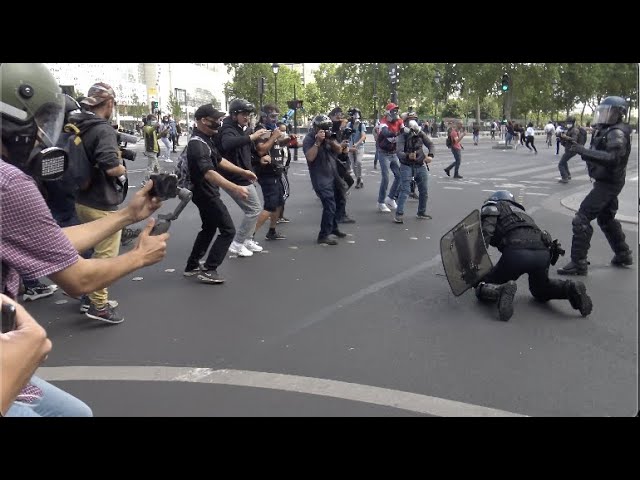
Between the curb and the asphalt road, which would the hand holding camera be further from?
the curb

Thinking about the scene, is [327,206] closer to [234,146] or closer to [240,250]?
[240,250]

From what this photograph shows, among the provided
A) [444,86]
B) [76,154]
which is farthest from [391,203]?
[444,86]

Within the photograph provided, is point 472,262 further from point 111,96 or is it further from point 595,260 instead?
point 111,96

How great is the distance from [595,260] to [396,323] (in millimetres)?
3249

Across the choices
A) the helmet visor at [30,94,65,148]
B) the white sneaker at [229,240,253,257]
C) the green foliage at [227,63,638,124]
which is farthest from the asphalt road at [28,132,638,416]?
the green foliage at [227,63,638,124]

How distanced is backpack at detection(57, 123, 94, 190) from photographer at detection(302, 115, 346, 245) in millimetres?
3338

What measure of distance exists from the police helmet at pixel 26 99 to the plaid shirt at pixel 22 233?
0.13 m

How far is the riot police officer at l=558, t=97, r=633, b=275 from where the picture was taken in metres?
5.83

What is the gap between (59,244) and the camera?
1.80 metres

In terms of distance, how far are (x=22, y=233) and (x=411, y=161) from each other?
Answer: 25.8 ft

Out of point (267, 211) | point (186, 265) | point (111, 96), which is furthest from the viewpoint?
point (267, 211)

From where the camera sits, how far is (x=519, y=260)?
15.4 feet

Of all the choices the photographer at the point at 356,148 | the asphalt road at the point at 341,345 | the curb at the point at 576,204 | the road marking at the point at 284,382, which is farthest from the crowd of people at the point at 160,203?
the curb at the point at 576,204

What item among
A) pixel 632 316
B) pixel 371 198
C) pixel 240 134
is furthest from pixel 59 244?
pixel 371 198
